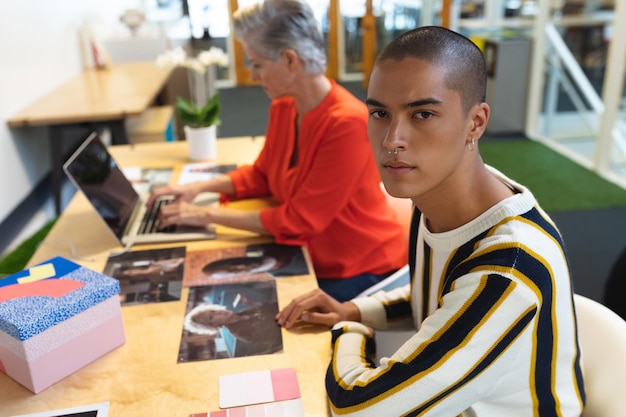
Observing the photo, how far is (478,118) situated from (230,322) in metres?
0.67

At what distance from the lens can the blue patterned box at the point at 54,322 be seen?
1.03 meters

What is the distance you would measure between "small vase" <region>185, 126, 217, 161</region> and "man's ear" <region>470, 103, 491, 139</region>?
1.55 m

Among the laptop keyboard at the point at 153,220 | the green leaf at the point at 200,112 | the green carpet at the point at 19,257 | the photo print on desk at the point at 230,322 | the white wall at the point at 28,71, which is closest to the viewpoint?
the photo print on desk at the point at 230,322

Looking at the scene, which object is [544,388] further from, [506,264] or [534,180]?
[534,180]

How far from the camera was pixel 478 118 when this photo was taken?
970 millimetres

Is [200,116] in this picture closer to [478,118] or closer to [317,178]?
[317,178]

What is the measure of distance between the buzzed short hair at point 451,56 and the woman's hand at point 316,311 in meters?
0.54

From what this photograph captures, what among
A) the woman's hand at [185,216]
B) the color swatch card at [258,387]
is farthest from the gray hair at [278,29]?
the color swatch card at [258,387]

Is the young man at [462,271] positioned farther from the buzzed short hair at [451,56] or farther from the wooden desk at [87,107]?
the wooden desk at [87,107]

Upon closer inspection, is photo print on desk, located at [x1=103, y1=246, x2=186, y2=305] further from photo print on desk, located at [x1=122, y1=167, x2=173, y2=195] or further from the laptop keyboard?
photo print on desk, located at [x1=122, y1=167, x2=173, y2=195]

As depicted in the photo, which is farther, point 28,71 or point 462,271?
point 28,71

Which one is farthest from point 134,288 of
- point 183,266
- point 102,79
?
point 102,79

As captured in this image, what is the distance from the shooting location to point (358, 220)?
1.78 m

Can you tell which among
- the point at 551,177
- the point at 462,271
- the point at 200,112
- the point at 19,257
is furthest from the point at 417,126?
the point at 551,177
